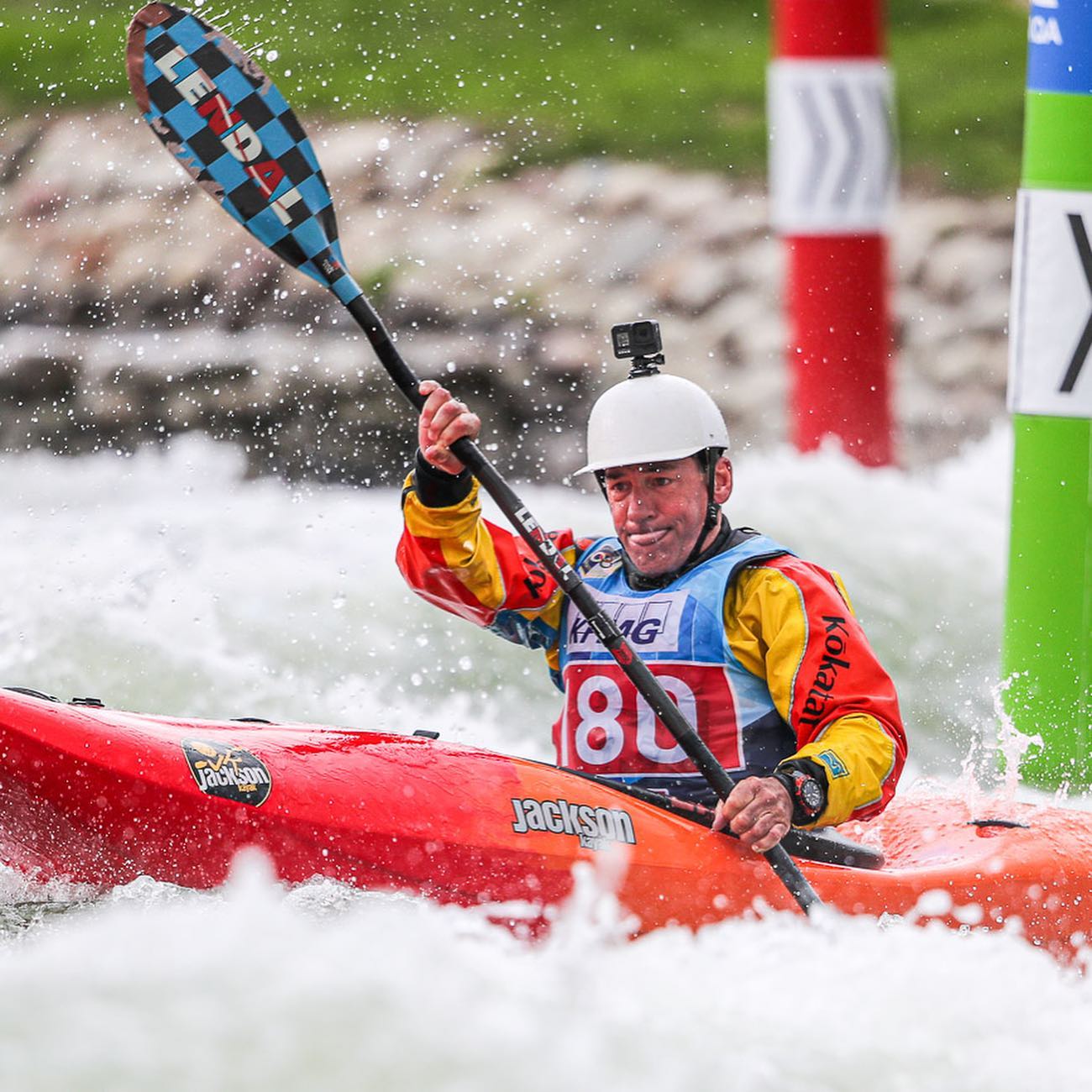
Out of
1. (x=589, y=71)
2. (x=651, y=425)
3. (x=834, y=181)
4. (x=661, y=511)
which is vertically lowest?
(x=661, y=511)

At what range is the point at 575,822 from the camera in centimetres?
354

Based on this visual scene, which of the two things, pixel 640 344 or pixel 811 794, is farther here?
pixel 640 344

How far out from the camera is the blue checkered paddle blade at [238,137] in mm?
4188

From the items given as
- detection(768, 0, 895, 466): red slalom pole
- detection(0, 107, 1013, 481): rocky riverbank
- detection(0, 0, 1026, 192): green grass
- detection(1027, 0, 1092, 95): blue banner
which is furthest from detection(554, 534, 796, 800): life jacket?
detection(0, 0, 1026, 192): green grass

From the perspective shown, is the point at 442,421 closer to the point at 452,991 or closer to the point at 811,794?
the point at 811,794

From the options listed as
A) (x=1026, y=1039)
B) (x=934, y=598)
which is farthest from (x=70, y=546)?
(x=1026, y=1039)

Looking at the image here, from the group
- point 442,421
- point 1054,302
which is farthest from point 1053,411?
point 442,421

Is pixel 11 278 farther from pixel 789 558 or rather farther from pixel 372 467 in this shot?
pixel 789 558

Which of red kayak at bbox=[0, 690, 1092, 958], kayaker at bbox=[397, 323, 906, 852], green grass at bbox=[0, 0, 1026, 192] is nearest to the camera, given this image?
red kayak at bbox=[0, 690, 1092, 958]

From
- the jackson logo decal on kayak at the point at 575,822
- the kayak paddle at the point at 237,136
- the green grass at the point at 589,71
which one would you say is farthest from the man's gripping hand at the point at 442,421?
the green grass at the point at 589,71

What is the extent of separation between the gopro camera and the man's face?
0.25m

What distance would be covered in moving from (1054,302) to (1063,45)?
2.11 ft

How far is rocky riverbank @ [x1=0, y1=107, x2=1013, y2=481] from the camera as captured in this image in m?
11.2

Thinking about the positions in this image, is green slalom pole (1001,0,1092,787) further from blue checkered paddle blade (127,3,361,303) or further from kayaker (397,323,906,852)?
blue checkered paddle blade (127,3,361,303)
